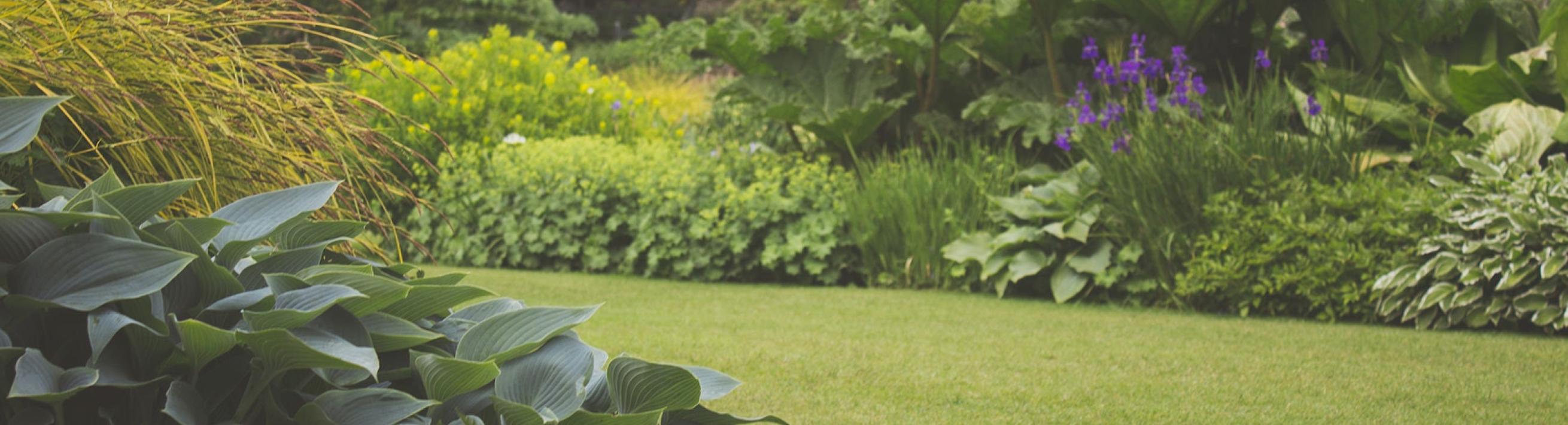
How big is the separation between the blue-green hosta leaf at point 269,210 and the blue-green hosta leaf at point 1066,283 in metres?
4.22

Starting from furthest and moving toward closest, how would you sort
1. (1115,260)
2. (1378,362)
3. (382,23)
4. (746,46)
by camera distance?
(382,23) < (746,46) < (1115,260) < (1378,362)

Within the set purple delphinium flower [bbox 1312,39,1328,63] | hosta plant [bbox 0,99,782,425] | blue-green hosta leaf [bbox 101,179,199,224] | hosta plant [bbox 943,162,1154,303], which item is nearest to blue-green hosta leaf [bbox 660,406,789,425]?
hosta plant [bbox 0,99,782,425]

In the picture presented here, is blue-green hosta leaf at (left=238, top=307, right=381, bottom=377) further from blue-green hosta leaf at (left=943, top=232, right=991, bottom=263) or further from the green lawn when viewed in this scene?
blue-green hosta leaf at (left=943, top=232, right=991, bottom=263)

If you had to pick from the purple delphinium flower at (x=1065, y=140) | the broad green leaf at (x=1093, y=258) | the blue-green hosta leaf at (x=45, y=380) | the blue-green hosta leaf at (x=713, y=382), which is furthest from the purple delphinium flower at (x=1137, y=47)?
the blue-green hosta leaf at (x=45, y=380)

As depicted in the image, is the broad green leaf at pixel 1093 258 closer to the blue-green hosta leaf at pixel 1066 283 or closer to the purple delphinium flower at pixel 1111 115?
the blue-green hosta leaf at pixel 1066 283

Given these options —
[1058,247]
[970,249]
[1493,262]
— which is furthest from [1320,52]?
[970,249]

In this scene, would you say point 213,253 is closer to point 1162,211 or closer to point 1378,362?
point 1378,362

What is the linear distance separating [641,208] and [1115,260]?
2.62 metres

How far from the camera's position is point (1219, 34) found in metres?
6.45

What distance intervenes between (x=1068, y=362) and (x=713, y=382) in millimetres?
2395

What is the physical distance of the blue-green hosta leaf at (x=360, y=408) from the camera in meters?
1.26

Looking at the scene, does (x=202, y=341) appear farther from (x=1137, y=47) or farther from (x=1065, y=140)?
(x=1137, y=47)

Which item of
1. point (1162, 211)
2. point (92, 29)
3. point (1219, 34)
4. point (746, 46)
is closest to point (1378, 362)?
point (1162, 211)

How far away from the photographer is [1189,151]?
508 centimetres
